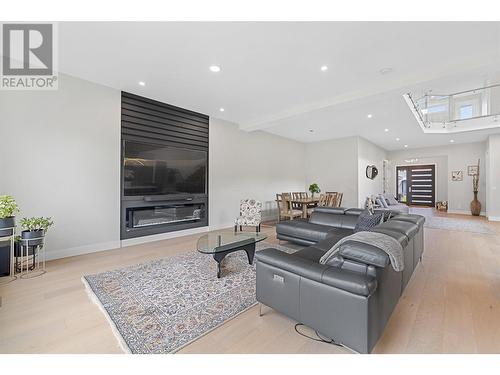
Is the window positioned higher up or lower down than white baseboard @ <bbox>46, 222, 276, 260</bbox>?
higher up

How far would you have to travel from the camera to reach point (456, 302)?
89.8 inches

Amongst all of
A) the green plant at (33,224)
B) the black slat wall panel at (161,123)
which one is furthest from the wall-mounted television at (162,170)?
the green plant at (33,224)

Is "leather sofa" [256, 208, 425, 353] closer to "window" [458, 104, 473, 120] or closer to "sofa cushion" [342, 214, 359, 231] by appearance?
"sofa cushion" [342, 214, 359, 231]

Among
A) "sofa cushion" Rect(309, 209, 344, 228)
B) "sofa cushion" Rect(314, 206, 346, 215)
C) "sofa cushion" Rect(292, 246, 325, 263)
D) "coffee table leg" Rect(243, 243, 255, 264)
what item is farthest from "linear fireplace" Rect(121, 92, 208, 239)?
"sofa cushion" Rect(292, 246, 325, 263)

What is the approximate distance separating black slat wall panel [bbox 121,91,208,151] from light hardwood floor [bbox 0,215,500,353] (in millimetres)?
2711

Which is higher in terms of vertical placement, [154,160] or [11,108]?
[11,108]

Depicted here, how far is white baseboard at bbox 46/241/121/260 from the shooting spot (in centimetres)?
358

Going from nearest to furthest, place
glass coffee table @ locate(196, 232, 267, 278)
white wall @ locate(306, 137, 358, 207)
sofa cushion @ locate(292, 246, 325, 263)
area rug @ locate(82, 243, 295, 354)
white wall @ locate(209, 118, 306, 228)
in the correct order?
area rug @ locate(82, 243, 295, 354) < sofa cushion @ locate(292, 246, 325, 263) < glass coffee table @ locate(196, 232, 267, 278) < white wall @ locate(209, 118, 306, 228) < white wall @ locate(306, 137, 358, 207)

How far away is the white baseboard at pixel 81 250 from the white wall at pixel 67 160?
1cm

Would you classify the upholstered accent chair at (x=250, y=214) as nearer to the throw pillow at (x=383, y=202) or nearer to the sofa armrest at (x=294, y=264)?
the sofa armrest at (x=294, y=264)

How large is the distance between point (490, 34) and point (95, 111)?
580 cm
